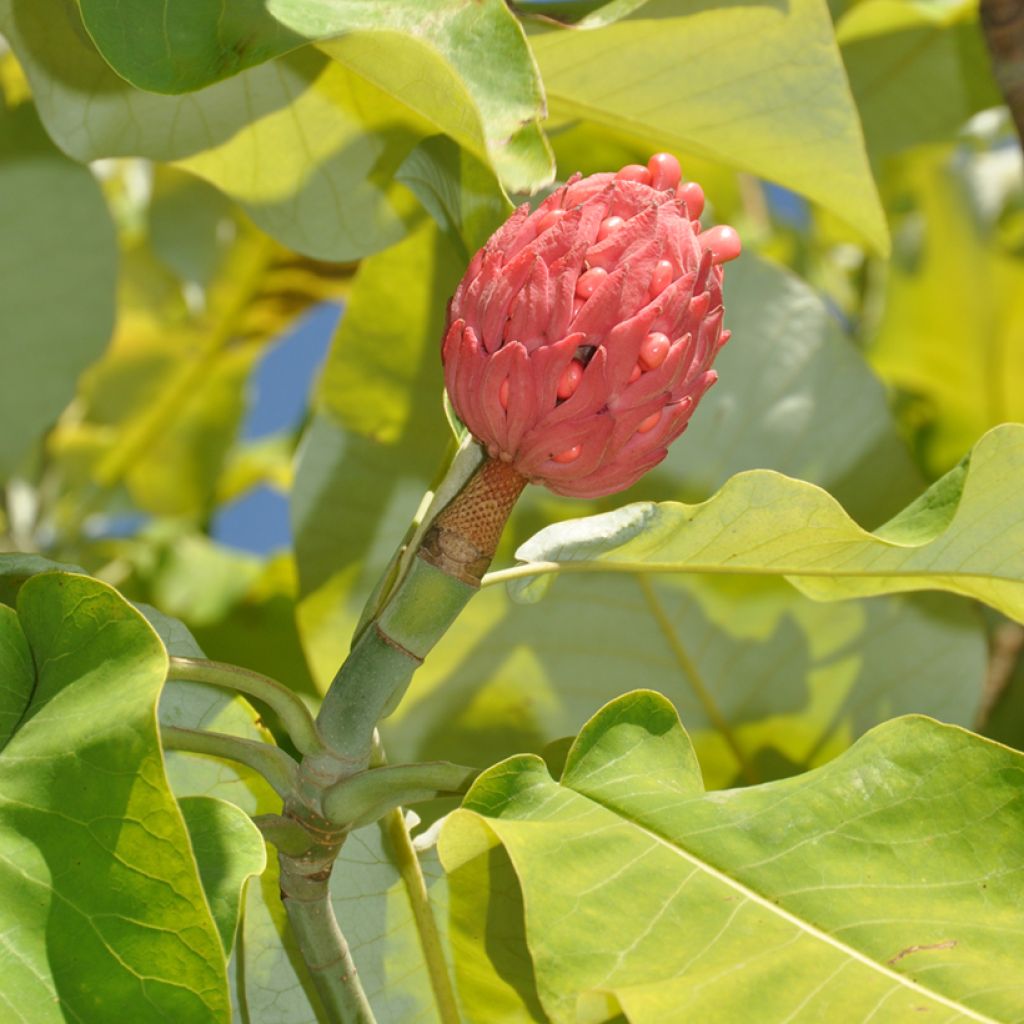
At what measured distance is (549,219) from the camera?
573mm

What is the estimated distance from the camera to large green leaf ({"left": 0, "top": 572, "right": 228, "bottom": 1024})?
18.8 inches

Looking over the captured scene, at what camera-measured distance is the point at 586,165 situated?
3.30ft

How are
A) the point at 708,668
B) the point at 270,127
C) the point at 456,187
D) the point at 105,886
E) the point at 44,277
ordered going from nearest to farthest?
1. the point at 105,886
2. the point at 456,187
3. the point at 270,127
4. the point at 708,668
5. the point at 44,277

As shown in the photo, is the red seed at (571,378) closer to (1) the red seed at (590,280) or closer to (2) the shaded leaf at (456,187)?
(1) the red seed at (590,280)

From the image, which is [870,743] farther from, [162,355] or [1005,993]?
[162,355]

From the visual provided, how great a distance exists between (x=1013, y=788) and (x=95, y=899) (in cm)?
36

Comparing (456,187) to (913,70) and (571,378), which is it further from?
(913,70)

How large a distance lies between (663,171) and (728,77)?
26 centimetres

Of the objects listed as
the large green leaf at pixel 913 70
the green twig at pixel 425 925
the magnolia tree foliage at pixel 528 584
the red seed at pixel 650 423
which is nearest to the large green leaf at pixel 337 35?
the magnolia tree foliage at pixel 528 584

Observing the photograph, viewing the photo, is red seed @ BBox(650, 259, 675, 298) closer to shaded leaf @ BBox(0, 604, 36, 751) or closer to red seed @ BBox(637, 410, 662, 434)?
red seed @ BBox(637, 410, 662, 434)

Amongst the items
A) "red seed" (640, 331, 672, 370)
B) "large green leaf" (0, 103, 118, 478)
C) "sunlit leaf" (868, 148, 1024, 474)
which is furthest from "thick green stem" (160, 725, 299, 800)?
"sunlit leaf" (868, 148, 1024, 474)

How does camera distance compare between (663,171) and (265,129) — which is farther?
(265,129)

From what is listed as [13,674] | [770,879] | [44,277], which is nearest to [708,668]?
[770,879]

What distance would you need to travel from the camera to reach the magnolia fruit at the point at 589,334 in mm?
552
